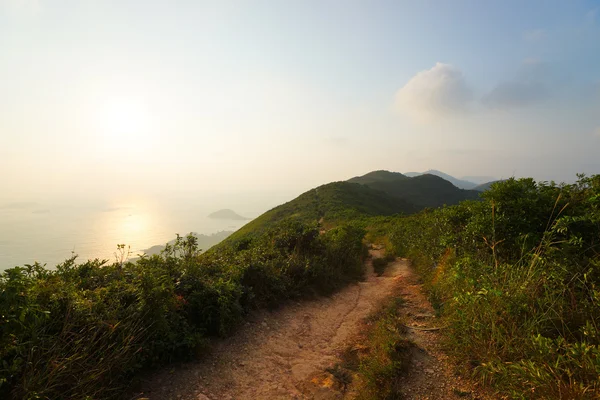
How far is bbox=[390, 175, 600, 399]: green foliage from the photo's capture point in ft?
10.2

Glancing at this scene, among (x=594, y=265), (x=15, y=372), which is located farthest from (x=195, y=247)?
(x=594, y=265)

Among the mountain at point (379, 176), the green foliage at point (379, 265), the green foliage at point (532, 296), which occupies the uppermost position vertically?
the mountain at point (379, 176)

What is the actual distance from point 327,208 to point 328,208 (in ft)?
0.61

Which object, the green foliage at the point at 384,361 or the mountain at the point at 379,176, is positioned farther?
the mountain at the point at 379,176

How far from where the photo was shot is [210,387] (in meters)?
4.73

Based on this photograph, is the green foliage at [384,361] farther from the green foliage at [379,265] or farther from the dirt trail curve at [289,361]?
the green foliage at [379,265]

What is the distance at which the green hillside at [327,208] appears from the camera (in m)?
37.2

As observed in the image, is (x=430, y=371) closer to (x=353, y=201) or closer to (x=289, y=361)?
(x=289, y=361)

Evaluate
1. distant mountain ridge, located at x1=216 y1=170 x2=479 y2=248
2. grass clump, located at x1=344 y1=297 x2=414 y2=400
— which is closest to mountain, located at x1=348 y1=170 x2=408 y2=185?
distant mountain ridge, located at x1=216 y1=170 x2=479 y2=248

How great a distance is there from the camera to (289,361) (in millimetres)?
5777

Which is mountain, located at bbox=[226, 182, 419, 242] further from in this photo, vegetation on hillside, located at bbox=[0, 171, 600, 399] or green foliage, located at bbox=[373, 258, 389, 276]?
vegetation on hillside, located at bbox=[0, 171, 600, 399]

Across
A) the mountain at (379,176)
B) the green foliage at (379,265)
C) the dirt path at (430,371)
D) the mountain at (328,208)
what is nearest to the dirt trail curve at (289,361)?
the dirt path at (430,371)

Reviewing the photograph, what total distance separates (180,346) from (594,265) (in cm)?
713

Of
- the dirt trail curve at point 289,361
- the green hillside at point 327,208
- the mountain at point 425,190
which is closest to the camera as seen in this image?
the dirt trail curve at point 289,361
